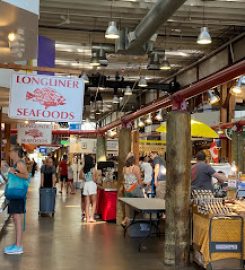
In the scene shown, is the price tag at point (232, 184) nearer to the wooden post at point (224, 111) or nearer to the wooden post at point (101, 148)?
the wooden post at point (224, 111)

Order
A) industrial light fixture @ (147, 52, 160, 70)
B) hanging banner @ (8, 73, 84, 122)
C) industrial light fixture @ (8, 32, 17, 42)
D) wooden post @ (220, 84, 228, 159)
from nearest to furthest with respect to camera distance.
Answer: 1. industrial light fixture @ (8, 32, 17, 42)
2. hanging banner @ (8, 73, 84, 122)
3. industrial light fixture @ (147, 52, 160, 70)
4. wooden post @ (220, 84, 228, 159)

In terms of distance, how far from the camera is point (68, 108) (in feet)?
25.3

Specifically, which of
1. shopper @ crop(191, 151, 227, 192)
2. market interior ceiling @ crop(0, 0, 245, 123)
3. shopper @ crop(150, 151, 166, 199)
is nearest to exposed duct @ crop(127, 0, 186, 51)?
market interior ceiling @ crop(0, 0, 245, 123)

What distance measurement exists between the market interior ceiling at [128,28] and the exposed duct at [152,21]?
0.04 meters

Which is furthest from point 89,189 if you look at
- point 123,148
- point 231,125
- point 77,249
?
point 231,125

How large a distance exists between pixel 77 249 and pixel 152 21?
4560mm

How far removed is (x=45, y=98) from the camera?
24.4ft

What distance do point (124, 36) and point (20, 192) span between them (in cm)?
558

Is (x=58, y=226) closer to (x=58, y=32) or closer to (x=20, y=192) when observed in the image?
(x=20, y=192)

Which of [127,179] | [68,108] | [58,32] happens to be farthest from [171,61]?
[68,108]

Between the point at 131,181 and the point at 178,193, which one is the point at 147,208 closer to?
the point at 178,193

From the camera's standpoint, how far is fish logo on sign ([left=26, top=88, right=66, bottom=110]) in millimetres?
7362

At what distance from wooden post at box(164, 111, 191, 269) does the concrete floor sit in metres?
0.38

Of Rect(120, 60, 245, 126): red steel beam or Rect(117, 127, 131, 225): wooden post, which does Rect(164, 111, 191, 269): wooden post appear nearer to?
Rect(120, 60, 245, 126): red steel beam
